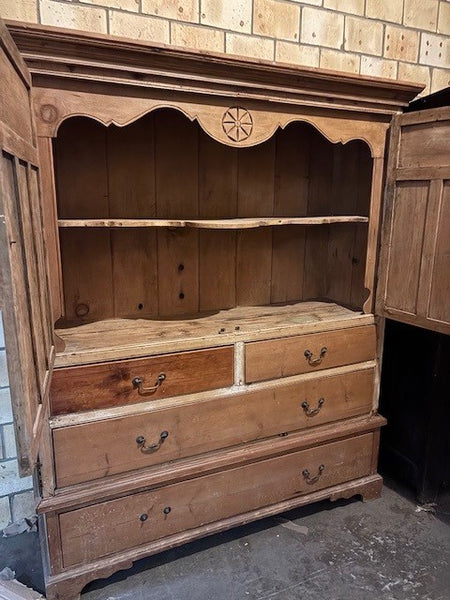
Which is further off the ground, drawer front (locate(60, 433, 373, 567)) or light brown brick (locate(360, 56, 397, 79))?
light brown brick (locate(360, 56, 397, 79))

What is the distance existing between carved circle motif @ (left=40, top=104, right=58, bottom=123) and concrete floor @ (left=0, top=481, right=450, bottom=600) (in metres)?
1.51

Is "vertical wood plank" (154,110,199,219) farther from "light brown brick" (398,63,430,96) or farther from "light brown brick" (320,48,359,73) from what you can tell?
"light brown brick" (398,63,430,96)

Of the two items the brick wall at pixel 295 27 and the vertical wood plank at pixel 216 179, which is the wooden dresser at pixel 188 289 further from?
the brick wall at pixel 295 27

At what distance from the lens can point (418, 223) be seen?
5.16 ft

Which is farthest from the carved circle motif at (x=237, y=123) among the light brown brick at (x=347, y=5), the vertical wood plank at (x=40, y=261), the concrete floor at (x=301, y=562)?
the concrete floor at (x=301, y=562)

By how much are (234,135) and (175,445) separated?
105 cm

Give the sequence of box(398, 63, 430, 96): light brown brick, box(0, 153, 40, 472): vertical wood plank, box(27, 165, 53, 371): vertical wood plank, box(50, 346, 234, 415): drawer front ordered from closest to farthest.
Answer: box(0, 153, 40, 472): vertical wood plank
box(27, 165, 53, 371): vertical wood plank
box(50, 346, 234, 415): drawer front
box(398, 63, 430, 96): light brown brick

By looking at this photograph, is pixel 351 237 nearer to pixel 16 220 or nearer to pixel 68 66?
pixel 68 66

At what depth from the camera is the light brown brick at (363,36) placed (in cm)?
201

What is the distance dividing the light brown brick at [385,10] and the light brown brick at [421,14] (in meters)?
0.04

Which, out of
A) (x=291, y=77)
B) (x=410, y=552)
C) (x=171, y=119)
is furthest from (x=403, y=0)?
(x=410, y=552)

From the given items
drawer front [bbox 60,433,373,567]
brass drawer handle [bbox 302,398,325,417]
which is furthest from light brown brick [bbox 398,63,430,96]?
drawer front [bbox 60,433,373,567]

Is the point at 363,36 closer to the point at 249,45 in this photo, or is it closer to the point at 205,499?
the point at 249,45

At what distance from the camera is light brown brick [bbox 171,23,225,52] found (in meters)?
1.70
